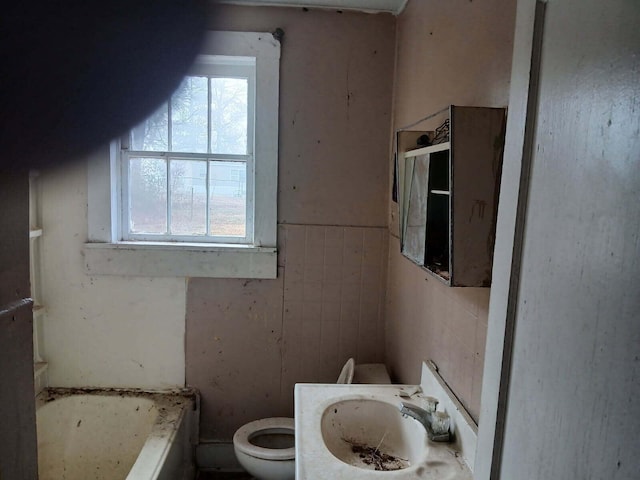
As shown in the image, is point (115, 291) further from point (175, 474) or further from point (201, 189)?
point (175, 474)

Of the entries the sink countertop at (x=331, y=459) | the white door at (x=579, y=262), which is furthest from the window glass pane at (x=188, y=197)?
the white door at (x=579, y=262)

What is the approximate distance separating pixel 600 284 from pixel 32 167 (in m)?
0.60

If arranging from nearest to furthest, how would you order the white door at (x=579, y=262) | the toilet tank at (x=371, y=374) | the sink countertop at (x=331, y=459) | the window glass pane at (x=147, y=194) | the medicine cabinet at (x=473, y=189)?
the white door at (x=579, y=262)
the medicine cabinet at (x=473, y=189)
the sink countertop at (x=331, y=459)
the toilet tank at (x=371, y=374)
the window glass pane at (x=147, y=194)

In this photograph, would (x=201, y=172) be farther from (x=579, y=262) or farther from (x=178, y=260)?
(x=579, y=262)

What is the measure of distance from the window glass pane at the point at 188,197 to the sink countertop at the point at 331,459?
1110mm

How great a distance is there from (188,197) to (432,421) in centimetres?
155

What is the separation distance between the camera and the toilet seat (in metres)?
1.84

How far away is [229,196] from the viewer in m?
2.29

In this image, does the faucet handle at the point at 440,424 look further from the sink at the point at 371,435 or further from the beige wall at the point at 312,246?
the beige wall at the point at 312,246

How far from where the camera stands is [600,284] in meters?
0.50

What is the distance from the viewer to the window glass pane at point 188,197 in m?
2.21

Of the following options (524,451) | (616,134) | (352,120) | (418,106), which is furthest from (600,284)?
(352,120)

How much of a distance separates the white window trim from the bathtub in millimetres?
624

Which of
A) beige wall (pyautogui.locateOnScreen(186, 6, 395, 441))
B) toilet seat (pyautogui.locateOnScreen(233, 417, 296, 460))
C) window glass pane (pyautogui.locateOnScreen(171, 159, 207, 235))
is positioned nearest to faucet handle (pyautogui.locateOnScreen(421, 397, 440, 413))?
toilet seat (pyautogui.locateOnScreen(233, 417, 296, 460))
